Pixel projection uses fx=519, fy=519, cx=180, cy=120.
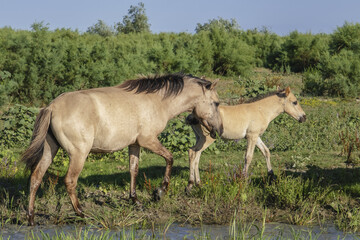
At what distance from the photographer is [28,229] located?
7094 mm

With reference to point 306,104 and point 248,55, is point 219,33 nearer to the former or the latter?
point 248,55

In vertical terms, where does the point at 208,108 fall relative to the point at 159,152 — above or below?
above

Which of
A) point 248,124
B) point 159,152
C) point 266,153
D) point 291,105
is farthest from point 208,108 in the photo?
point 291,105

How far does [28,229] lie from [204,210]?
8.39 ft

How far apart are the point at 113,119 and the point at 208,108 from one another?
1.78 m

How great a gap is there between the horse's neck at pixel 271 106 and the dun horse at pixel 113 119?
2195mm

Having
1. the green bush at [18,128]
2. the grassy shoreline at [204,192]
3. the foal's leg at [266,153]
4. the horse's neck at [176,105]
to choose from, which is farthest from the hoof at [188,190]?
the green bush at [18,128]

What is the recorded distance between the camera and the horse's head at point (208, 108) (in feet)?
27.8

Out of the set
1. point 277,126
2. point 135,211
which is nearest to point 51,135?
point 135,211

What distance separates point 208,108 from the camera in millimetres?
8508

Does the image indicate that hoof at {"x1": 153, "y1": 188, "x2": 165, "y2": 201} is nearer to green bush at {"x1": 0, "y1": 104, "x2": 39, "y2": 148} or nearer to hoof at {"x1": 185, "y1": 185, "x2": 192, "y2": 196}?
hoof at {"x1": 185, "y1": 185, "x2": 192, "y2": 196}

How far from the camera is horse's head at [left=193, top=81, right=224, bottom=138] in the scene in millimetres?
8469

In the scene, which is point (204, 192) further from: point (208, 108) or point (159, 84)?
point (159, 84)

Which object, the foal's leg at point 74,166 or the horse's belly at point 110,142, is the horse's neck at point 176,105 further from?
the foal's leg at point 74,166
